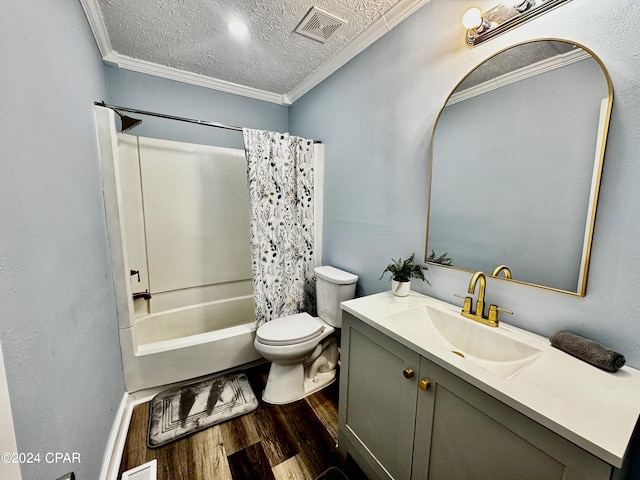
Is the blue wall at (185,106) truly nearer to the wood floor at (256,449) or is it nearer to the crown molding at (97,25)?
the crown molding at (97,25)

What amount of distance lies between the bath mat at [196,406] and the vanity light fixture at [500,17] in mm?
2341

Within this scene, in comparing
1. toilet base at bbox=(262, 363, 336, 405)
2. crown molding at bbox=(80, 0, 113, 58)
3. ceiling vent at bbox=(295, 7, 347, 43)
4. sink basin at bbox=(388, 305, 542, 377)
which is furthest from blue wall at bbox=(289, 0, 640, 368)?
crown molding at bbox=(80, 0, 113, 58)

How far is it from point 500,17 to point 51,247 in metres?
1.88

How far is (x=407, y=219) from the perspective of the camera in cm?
147

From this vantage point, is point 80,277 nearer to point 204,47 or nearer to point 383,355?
point 383,355

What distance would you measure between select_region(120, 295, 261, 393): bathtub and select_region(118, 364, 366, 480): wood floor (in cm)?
23

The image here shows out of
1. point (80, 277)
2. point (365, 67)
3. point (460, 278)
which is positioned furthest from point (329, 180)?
point (80, 277)

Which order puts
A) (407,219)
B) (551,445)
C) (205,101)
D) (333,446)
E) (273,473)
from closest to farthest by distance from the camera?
(551,445), (273,473), (333,446), (407,219), (205,101)

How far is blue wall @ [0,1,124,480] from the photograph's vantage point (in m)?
0.62

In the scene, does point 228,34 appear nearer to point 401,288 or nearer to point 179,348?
point 401,288

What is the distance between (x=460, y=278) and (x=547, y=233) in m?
0.39

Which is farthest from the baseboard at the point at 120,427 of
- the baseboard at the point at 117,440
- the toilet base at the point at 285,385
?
the toilet base at the point at 285,385

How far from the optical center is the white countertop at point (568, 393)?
0.54 metres

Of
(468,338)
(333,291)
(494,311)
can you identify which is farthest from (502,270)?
(333,291)
